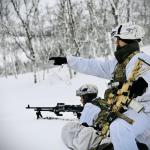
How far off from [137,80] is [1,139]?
3875 millimetres

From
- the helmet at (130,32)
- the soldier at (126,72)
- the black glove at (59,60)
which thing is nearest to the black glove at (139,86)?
the soldier at (126,72)

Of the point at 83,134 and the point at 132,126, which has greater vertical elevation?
the point at 132,126

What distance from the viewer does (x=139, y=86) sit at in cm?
363

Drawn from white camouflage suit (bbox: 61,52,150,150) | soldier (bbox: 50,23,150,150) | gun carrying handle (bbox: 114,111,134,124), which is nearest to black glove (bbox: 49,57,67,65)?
soldier (bbox: 50,23,150,150)

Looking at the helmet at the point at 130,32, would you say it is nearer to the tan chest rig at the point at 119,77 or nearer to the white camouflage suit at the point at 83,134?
the tan chest rig at the point at 119,77

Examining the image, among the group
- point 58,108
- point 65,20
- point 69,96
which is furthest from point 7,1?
point 58,108

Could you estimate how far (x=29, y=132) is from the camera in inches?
273

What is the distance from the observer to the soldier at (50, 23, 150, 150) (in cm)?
360

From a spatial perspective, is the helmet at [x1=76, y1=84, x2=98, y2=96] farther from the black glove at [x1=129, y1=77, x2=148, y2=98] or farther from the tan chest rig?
the black glove at [x1=129, y1=77, x2=148, y2=98]

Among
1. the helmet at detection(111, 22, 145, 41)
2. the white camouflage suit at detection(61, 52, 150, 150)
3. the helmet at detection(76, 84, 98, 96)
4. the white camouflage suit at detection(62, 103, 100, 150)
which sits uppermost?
the helmet at detection(111, 22, 145, 41)

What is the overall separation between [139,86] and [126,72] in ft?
1.11

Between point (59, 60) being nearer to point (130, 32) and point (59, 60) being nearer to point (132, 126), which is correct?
point (130, 32)

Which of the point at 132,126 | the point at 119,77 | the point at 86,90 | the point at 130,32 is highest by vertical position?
the point at 130,32

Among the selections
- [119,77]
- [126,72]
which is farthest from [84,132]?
[126,72]
